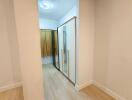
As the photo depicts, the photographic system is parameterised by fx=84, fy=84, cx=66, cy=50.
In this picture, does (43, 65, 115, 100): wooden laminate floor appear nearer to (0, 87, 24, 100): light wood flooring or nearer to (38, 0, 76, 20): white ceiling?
(0, 87, 24, 100): light wood flooring

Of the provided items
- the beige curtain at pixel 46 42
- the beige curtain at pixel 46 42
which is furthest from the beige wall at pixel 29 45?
the beige curtain at pixel 46 42

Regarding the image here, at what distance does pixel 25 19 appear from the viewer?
1.33m

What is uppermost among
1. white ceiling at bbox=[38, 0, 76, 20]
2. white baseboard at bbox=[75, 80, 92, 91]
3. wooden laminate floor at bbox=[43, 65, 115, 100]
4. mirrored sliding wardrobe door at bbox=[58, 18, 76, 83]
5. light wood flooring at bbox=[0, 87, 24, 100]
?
white ceiling at bbox=[38, 0, 76, 20]

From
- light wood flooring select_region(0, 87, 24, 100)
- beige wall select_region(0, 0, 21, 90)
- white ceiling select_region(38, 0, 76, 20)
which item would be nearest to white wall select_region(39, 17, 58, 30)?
white ceiling select_region(38, 0, 76, 20)

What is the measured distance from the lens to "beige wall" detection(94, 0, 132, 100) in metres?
1.54

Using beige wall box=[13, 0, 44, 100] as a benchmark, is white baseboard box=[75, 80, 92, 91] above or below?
below

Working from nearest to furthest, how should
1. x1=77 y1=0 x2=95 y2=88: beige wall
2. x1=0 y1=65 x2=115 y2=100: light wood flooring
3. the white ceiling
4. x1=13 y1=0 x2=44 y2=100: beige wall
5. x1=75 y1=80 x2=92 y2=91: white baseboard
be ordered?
x1=13 y1=0 x2=44 y2=100: beige wall < x1=0 y1=65 x2=115 y2=100: light wood flooring < x1=77 y1=0 x2=95 y2=88: beige wall < x1=75 y1=80 x2=92 y2=91: white baseboard < the white ceiling

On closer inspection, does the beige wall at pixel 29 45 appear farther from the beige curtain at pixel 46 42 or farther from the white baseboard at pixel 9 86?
the beige curtain at pixel 46 42

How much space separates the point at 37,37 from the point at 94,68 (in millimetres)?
1743

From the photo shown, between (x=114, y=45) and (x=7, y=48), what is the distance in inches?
97.2

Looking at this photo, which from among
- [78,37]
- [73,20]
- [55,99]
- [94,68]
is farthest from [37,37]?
[94,68]

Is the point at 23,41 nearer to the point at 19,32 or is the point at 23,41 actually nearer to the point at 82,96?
the point at 19,32

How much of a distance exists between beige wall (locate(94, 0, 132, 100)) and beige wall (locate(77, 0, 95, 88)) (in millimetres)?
153

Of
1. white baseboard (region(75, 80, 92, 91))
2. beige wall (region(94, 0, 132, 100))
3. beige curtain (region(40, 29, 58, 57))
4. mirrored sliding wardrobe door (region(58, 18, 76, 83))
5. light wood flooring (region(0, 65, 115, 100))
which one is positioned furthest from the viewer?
beige curtain (region(40, 29, 58, 57))
